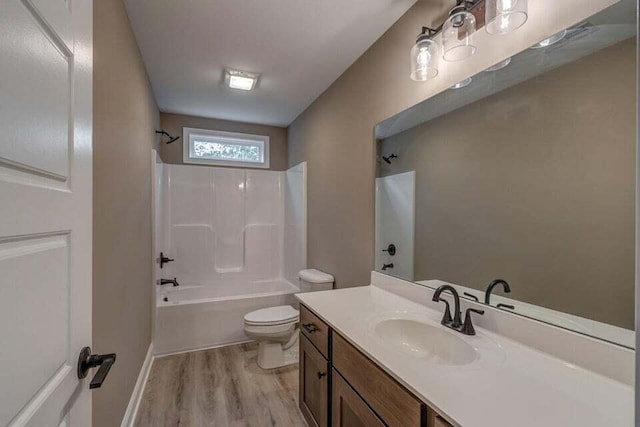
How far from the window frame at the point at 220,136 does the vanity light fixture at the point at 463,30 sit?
8.82 ft

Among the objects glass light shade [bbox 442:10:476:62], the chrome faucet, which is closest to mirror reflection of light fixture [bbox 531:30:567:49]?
glass light shade [bbox 442:10:476:62]

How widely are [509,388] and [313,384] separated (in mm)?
1093

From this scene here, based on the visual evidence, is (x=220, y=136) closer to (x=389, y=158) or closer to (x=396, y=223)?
(x=389, y=158)

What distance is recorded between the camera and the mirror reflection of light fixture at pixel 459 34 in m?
1.23

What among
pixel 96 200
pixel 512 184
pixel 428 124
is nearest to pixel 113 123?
pixel 96 200

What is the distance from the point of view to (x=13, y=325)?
485 mm

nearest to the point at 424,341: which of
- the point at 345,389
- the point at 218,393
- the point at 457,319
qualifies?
the point at 457,319

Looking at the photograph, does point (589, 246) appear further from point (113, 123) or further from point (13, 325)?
point (113, 123)

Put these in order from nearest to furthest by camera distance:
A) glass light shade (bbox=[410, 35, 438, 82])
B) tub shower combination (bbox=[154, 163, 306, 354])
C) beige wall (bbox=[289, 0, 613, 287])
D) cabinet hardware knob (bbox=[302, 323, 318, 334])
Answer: beige wall (bbox=[289, 0, 613, 287]) < glass light shade (bbox=[410, 35, 438, 82]) < cabinet hardware knob (bbox=[302, 323, 318, 334]) < tub shower combination (bbox=[154, 163, 306, 354])

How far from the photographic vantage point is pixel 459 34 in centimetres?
128

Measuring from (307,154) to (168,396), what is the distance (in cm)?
248

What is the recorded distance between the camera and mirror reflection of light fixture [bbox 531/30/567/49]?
99 cm

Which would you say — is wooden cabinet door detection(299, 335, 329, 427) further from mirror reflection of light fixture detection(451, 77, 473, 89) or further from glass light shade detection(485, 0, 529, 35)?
glass light shade detection(485, 0, 529, 35)

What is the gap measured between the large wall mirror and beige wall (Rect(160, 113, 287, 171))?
2.60 m
